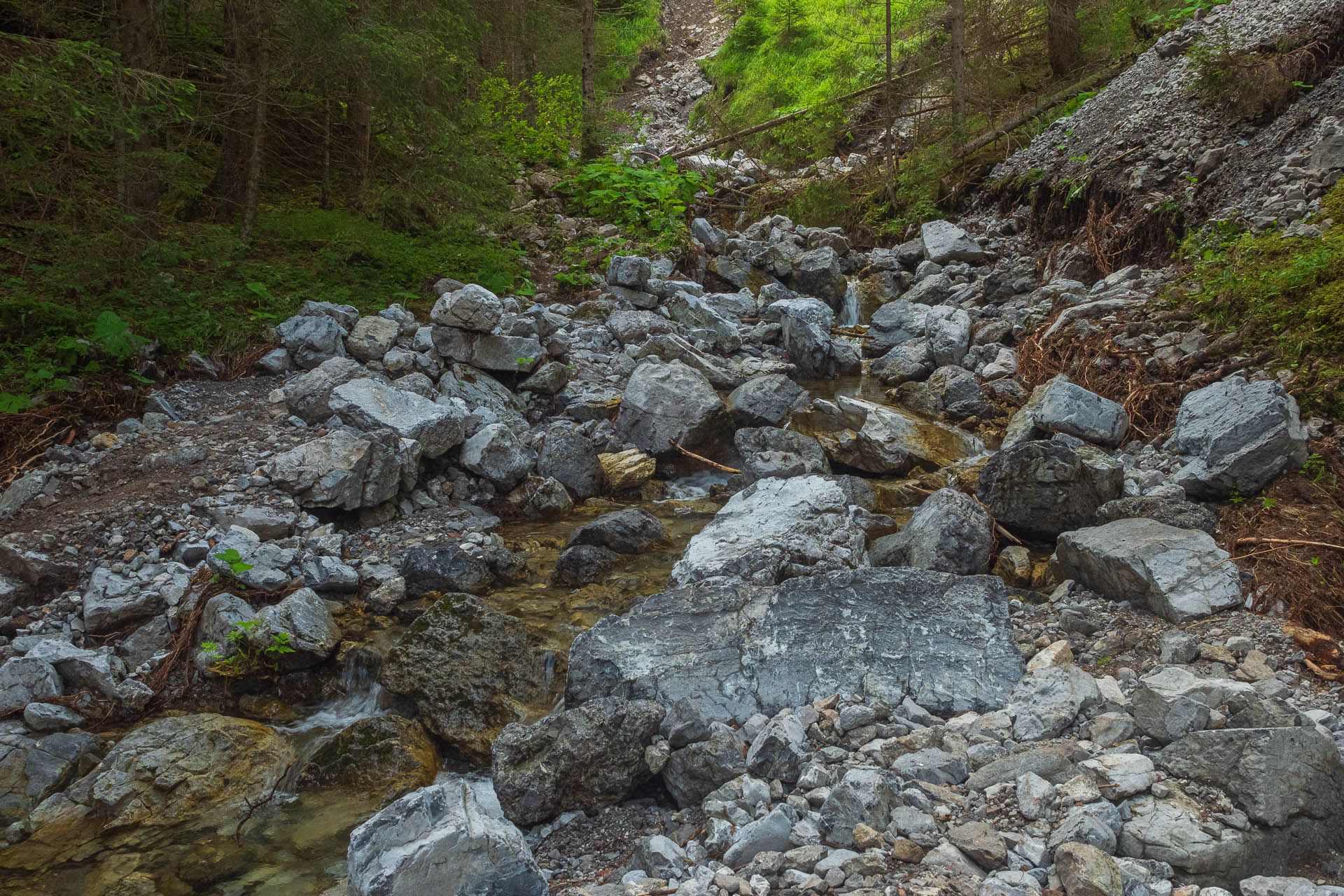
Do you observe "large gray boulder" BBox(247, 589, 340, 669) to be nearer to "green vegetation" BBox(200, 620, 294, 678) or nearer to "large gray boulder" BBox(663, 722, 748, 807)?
"green vegetation" BBox(200, 620, 294, 678)

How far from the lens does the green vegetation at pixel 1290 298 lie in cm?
583

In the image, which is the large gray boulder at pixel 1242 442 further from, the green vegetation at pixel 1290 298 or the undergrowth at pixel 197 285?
the undergrowth at pixel 197 285

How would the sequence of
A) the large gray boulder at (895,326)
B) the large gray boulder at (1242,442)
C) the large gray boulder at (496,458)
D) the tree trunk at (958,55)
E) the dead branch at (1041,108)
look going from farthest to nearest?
the tree trunk at (958,55)
the dead branch at (1041,108)
the large gray boulder at (895,326)
the large gray boulder at (496,458)
the large gray boulder at (1242,442)

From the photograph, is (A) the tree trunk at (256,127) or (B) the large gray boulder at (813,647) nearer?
(B) the large gray boulder at (813,647)

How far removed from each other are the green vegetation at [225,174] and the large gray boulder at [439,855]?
5301 millimetres

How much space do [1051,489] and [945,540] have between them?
3.34ft

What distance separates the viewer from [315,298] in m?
8.74

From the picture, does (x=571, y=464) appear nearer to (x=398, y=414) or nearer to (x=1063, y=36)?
(x=398, y=414)

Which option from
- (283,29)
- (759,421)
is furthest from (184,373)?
(759,421)

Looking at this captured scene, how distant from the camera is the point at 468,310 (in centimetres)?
828

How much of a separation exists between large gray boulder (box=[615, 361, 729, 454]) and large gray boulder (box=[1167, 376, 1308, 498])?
400 cm

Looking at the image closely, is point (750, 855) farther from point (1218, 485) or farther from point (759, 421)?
point (759, 421)

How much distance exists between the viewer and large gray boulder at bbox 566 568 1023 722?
379cm

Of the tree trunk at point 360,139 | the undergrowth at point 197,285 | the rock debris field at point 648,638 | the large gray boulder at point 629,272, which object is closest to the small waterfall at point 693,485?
the rock debris field at point 648,638
